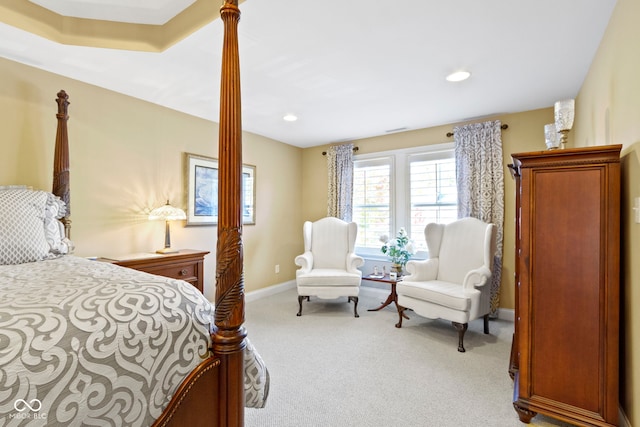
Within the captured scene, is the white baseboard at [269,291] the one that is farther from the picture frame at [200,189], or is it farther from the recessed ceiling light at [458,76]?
the recessed ceiling light at [458,76]

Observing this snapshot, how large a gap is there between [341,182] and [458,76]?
238 cm

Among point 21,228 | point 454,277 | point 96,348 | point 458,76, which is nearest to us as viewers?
point 96,348

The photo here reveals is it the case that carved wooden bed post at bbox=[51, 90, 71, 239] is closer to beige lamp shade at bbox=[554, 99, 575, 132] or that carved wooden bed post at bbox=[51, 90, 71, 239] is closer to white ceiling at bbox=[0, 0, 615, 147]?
white ceiling at bbox=[0, 0, 615, 147]

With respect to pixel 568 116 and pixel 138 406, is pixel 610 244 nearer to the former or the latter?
pixel 568 116

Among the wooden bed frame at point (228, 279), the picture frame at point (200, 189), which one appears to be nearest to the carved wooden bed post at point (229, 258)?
the wooden bed frame at point (228, 279)

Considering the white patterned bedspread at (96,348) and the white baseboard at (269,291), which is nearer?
the white patterned bedspread at (96,348)

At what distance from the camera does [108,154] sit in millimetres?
2877

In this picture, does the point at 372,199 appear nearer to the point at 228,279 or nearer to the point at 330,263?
the point at 330,263

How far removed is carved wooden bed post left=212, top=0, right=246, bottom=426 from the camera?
1037 mm

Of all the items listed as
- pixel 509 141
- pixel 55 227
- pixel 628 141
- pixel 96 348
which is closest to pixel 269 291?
pixel 55 227

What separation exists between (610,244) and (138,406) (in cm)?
221

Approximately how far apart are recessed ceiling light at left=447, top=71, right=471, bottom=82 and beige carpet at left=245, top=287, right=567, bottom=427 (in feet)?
7.84

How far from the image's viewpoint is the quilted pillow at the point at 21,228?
5.64 ft

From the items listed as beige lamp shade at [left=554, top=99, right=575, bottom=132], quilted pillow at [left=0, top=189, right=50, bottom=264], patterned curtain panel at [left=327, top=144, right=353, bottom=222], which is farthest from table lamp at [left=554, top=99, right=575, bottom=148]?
quilted pillow at [left=0, top=189, right=50, bottom=264]
